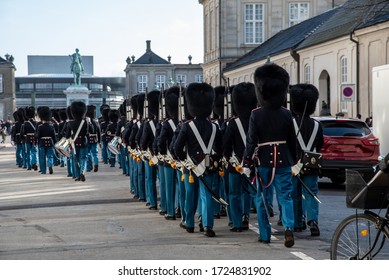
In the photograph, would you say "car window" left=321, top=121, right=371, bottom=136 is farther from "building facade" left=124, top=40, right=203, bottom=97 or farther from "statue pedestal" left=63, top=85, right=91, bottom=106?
"building facade" left=124, top=40, right=203, bottom=97

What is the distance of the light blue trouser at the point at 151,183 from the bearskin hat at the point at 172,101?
1.66m

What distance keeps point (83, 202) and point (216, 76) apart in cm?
5024

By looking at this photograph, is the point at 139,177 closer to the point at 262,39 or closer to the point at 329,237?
the point at 329,237

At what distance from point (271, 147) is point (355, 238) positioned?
10.5 feet

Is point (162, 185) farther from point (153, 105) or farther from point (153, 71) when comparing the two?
point (153, 71)

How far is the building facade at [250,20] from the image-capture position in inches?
2467

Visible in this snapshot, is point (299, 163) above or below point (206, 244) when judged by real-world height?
above

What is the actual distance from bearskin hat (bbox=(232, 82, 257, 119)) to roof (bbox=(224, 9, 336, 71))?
32798 millimetres

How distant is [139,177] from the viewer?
1661 cm

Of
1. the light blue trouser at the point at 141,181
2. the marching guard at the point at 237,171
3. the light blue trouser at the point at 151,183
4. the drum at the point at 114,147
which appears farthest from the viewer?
the drum at the point at 114,147

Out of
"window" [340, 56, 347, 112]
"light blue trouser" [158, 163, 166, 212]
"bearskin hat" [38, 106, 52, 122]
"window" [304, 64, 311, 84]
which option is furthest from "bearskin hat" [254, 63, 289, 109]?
"window" [304, 64, 311, 84]

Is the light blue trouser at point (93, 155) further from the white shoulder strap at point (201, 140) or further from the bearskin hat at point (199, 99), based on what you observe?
the white shoulder strap at point (201, 140)

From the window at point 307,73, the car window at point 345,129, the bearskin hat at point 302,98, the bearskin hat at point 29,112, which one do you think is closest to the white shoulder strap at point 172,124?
the bearskin hat at point 302,98
